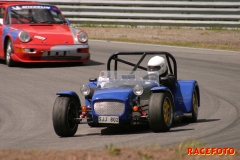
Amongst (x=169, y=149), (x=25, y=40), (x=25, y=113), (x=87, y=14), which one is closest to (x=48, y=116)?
(x=25, y=113)

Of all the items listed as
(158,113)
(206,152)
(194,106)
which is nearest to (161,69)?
(194,106)

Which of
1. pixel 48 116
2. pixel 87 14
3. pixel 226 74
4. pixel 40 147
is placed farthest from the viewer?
pixel 87 14

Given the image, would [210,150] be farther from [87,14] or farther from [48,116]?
[87,14]

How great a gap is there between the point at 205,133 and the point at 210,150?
1877 millimetres

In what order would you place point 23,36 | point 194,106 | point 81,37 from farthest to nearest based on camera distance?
point 81,37 < point 23,36 < point 194,106

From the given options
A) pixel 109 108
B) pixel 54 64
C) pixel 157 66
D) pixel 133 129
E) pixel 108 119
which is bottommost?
pixel 54 64

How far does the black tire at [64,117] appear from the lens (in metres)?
8.38

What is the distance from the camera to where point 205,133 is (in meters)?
8.31

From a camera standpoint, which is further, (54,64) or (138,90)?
(54,64)

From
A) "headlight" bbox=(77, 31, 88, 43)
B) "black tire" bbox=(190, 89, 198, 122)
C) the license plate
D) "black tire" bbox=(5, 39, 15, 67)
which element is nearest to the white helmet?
"black tire" bbox=(190, 89, 198, 122)

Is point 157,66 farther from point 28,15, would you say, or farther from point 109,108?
point 28,15

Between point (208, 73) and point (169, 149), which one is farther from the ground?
point (169, 149)

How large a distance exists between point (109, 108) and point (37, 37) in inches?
267

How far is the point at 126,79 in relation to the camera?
9.16 meters
